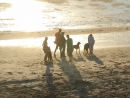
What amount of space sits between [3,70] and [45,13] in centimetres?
3238

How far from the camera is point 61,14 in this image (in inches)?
1715

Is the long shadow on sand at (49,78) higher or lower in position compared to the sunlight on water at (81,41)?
lower

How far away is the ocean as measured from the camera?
34553 mm

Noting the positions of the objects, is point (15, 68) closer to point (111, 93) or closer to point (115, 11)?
point (111, 93)

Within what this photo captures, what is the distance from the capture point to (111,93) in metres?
10.3

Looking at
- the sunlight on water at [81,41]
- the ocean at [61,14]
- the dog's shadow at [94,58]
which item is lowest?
the dog's shadow at [94,58]

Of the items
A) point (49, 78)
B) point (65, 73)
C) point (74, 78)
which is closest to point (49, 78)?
point (49, 78)

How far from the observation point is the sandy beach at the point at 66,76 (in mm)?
10336

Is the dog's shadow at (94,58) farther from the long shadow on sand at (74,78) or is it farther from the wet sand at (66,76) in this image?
the long shadow on sand at (74,78)

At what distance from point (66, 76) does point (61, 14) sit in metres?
32.3

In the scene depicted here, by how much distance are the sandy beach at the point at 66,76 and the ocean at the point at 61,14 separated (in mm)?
16703

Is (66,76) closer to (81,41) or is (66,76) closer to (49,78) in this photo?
(49,78)

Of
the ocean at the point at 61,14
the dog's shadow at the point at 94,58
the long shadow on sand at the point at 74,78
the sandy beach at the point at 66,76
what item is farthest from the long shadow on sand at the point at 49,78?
the ocean at the point at 61,14

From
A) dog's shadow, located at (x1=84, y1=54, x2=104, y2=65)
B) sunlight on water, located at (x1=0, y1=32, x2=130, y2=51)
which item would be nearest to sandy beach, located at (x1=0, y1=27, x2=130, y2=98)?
dog's shadow, located at (x1=84, y1=54, x2=104, y2=65)
